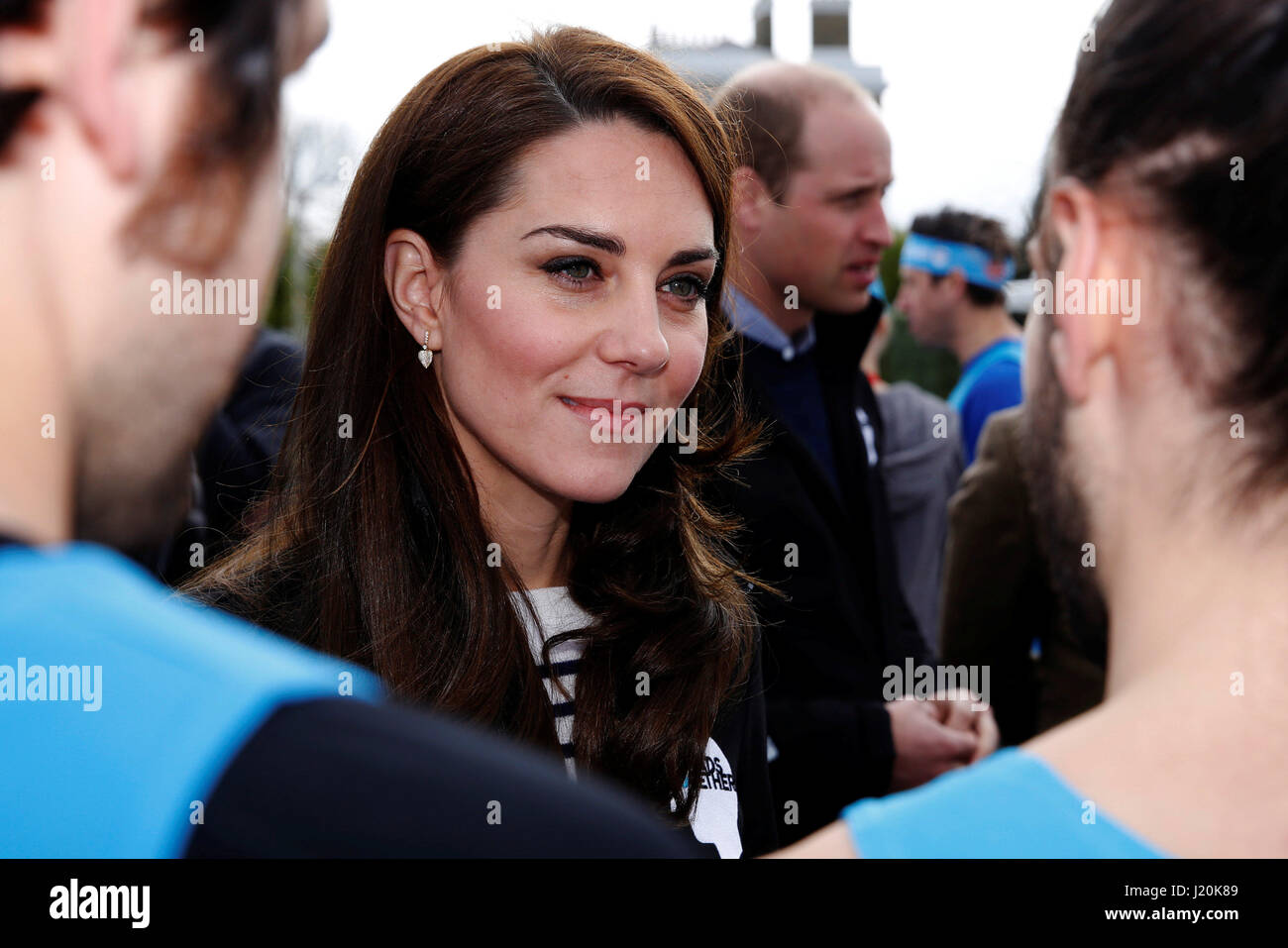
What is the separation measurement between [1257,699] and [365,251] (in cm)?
154

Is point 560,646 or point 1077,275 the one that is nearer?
point 1077,275

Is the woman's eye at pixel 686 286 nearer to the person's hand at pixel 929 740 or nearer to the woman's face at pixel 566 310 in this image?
the woman's face at pixel 566 310

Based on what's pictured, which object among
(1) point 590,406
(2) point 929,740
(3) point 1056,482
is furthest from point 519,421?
(2) point 929,740

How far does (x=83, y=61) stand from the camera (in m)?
0.57

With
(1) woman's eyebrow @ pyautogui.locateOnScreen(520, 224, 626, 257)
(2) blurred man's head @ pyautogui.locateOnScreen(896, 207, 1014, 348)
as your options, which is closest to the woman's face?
Result: (1) woman's eyebrow @ pyautogui.locateOnScreen(520, 224, 626, 257)

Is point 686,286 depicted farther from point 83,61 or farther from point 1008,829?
point 83,61

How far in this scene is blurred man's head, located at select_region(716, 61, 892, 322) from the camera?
3.26 m

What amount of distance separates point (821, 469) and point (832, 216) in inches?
31.3

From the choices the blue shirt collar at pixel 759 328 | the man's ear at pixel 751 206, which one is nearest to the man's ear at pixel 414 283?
the blue shirt collar at pixel 759 328

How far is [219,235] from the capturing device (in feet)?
2.01

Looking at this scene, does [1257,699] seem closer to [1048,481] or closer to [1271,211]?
[1048,481]

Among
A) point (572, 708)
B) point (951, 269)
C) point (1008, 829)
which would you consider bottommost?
point (572, 708)

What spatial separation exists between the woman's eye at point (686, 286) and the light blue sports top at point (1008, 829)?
4.39ft
